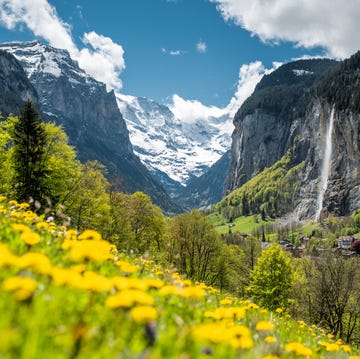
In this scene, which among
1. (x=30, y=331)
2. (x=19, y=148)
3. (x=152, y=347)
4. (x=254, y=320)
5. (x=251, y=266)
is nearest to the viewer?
(x=30, y=331)

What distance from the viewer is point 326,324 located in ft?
145

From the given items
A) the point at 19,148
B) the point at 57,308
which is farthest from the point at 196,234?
the point at 57,308

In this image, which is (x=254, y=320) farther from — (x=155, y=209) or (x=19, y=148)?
(x=155, y=209)

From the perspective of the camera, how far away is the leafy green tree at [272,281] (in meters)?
44.6

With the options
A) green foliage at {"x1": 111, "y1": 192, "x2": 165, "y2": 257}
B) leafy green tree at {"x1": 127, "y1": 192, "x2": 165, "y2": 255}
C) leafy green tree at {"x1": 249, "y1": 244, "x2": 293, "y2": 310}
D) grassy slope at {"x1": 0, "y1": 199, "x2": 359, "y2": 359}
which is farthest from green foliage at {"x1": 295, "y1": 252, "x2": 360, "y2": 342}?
grassy slope at {"x1": 0, "y1": 199, "x2": 359, "y2": 359}

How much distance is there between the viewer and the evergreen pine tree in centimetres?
3941

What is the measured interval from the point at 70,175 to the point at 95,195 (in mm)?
3755

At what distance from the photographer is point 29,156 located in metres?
40.5

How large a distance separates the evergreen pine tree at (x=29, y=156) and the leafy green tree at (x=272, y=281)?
25.7 metres

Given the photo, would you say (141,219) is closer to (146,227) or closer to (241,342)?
(146,227)

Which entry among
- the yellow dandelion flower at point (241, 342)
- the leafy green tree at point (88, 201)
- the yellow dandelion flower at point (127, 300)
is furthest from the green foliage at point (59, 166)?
the yellow dandelion flower at point (127, 300)

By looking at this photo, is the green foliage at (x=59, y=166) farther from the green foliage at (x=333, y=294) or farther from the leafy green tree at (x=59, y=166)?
the green foliage at (x=333, y=294)

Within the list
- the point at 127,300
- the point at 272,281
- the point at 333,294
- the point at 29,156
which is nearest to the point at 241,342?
the point at 127,300

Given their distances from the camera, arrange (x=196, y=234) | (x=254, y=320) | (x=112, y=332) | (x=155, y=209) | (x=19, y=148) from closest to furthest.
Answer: (x=112, y=332) < (x=254, y=320) < (x=19, y=148) < (x=196, y=234) < (x=155, y=209)
